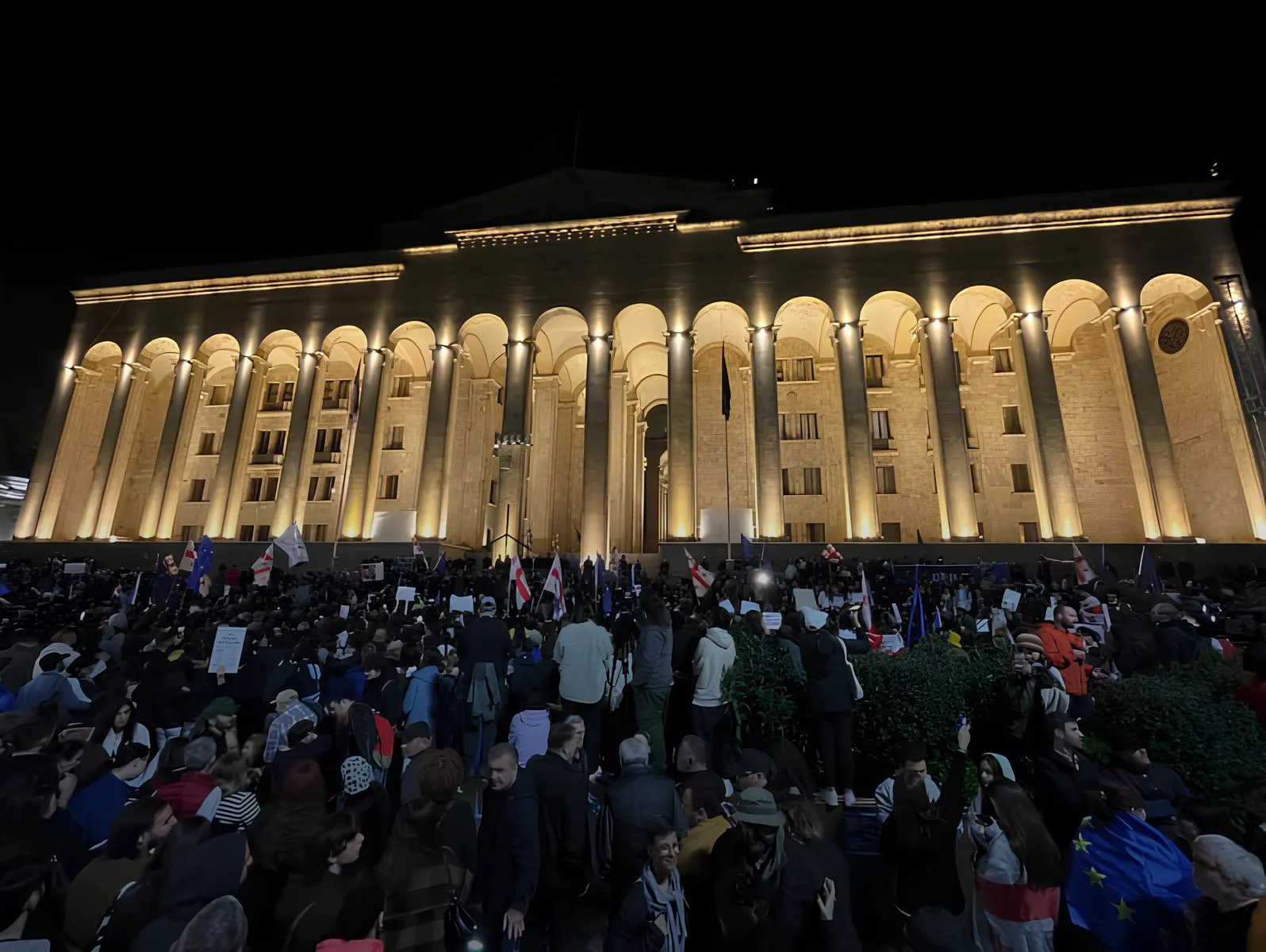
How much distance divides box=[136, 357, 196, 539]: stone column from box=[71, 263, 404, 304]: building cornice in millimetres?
4163

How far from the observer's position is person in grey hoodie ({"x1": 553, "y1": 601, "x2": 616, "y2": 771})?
265 inches

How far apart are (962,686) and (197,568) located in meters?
16.3

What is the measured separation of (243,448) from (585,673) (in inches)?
1210

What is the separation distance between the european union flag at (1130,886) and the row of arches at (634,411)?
22.4 meters

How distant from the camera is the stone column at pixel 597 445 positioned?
26.1 metres

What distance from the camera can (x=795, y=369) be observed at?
31.6m

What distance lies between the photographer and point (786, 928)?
9.56ft

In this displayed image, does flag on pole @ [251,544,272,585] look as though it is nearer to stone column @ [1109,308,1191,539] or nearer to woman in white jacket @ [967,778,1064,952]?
woman in white jacket @ [967,778,1064,952]

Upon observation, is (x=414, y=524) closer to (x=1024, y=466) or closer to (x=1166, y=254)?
(x=1024, y=466)

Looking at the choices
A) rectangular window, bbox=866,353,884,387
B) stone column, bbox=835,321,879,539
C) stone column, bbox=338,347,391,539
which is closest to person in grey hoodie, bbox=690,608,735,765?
stone column, bbox=835,321,879,539

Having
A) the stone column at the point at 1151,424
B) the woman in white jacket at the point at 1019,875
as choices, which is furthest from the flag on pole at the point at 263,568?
the stone column at the point at 1151,424

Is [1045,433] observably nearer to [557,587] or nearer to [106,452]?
[557,587]

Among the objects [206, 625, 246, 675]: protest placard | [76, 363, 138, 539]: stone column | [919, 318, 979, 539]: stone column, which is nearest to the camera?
[206, 625, 246, 675]: protest placard

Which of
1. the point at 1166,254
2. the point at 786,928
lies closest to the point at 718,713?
the point at 786,928
